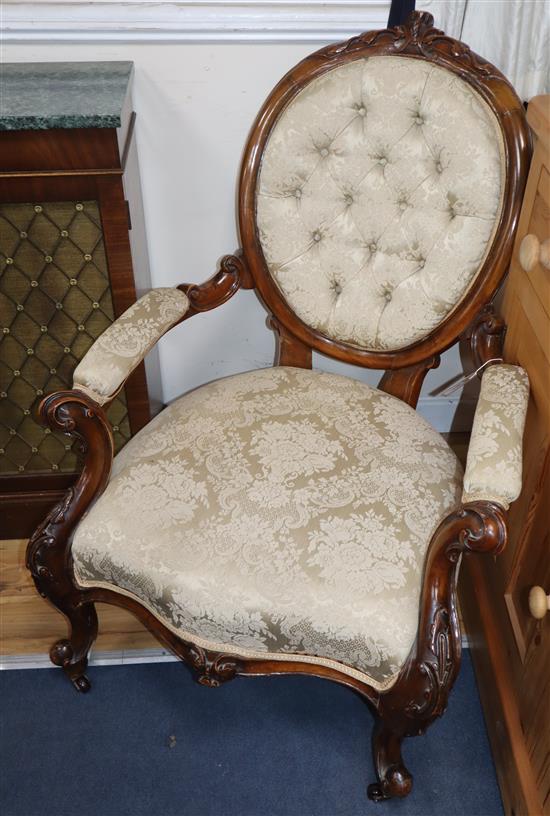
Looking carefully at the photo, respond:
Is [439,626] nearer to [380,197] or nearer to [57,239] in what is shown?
[380,197]

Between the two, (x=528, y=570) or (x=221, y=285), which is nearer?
(x=528, y=570)

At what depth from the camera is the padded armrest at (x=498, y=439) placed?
0.97 metres

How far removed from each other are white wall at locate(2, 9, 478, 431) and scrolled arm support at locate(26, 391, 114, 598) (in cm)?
61

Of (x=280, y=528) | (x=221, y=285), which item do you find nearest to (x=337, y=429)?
(x=280, y=528)

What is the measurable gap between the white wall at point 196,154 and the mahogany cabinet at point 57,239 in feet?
0.16

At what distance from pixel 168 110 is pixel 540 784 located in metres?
1.31

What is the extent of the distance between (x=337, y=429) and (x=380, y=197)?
1.28 ft

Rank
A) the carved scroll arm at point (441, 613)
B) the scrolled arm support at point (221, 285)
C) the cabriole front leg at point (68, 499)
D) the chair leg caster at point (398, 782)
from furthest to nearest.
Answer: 1. the scrolled arm support at point (221, 285)
2. the chair leg caster at point (398, 782)
3. the cabriole front leg at point (68, 499)
4. the carved scroll arm at point (441, 613)

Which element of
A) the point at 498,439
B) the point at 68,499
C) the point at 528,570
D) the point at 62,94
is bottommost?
the point at 528,570

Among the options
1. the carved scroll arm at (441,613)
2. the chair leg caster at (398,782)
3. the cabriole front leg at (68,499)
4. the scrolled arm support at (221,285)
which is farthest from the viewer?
the scrolled arm support at (221,285)

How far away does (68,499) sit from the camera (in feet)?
3.85

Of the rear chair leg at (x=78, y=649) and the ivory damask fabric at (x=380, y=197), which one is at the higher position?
the ivory damask fabric at (x=380, y=197)

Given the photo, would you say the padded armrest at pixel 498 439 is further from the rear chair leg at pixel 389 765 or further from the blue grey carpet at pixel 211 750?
the blue grey carpet at pixel 211 750

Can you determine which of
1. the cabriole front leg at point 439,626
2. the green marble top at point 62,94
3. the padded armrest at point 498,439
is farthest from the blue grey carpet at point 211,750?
the green marble top at point 62,94
